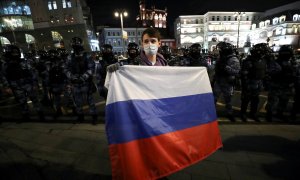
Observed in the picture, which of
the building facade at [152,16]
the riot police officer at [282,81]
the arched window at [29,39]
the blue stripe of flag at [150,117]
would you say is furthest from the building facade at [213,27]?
the blue stripe of flag at [150,117]

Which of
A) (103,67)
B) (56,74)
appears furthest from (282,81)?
(56,74)

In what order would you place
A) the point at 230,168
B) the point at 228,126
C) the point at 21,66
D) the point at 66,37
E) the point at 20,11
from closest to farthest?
the point at 230,168, the point at 228,126, the point at 21,66, the point at 66,37, the point at 20,11

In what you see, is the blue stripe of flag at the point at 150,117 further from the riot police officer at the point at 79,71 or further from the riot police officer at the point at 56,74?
the riot police officer at the point at 56,74

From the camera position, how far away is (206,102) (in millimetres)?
2734

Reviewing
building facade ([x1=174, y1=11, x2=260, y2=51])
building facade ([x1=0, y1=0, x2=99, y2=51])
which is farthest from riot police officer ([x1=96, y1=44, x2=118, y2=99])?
building facade ([x1=174, y1=11, x2=260, y2=51])

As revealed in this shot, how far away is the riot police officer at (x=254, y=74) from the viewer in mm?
5047

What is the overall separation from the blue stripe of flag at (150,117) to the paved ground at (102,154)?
1.12 metres

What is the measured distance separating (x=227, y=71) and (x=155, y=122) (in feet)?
11.9

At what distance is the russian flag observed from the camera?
→ 2.09m

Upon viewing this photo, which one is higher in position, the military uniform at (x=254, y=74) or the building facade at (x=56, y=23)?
the building facade at (x=56, y=23)

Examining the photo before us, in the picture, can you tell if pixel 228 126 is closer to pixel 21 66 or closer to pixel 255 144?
pixel 255 144

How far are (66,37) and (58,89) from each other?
53.4 meters

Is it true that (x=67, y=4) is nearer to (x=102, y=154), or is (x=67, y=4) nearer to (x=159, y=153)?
(x=102, y=154)

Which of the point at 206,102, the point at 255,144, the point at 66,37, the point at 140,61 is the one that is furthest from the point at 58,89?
the point at 66,37
